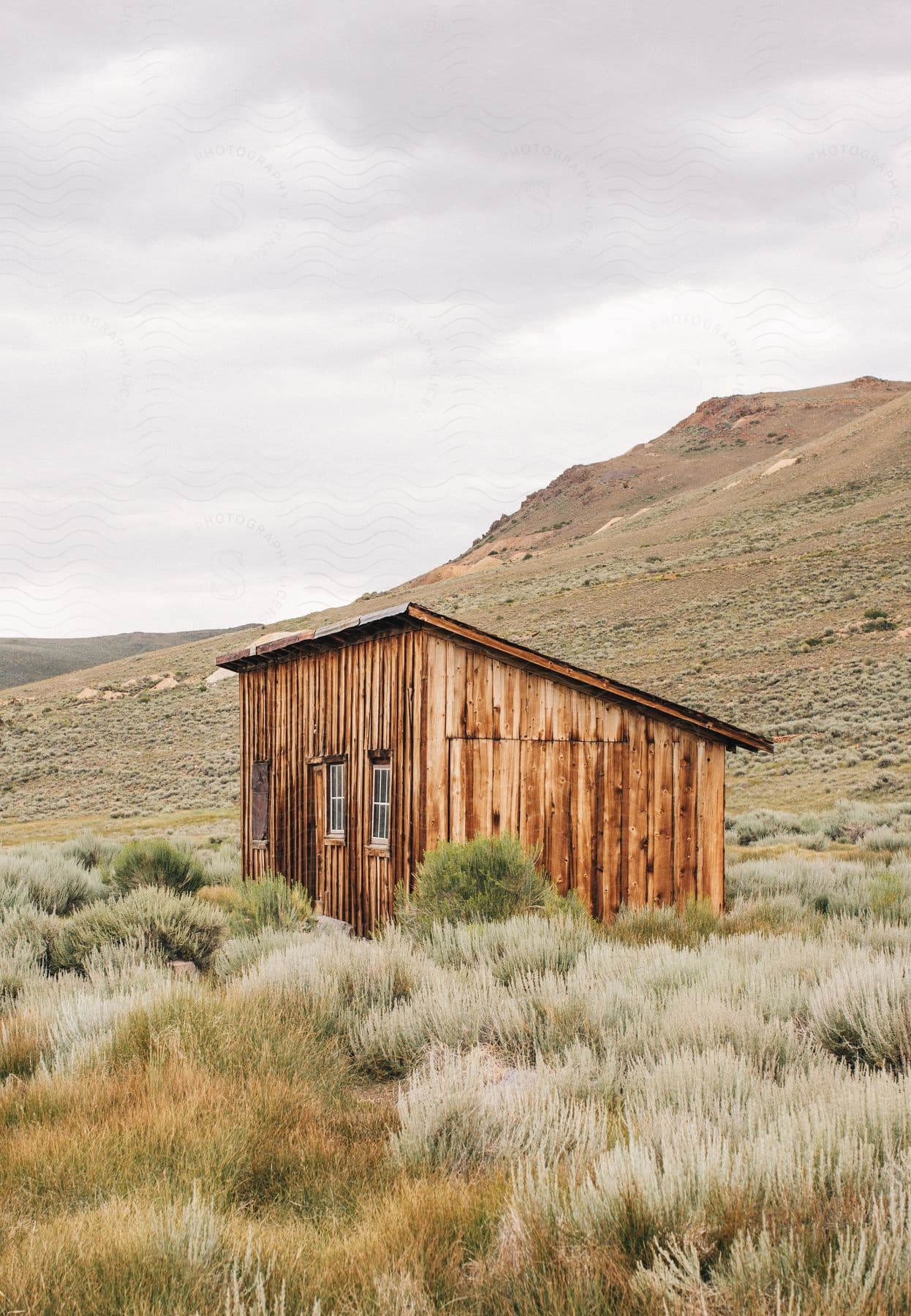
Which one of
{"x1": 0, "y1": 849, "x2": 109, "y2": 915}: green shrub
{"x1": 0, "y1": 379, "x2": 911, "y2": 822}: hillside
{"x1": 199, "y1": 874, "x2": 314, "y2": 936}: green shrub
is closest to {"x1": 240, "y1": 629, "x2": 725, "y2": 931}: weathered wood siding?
{"x1": 199, "y1": 874, "x2": 314, "y2": 936}: green shrub

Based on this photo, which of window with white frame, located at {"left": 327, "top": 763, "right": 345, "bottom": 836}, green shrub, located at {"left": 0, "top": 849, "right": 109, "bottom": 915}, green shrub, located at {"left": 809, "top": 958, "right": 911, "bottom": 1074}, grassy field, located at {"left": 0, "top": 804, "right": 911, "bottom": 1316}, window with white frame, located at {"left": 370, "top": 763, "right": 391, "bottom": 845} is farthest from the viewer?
window with white frame, located at {"left": 327, "top": 763, "right": 345, "bottom": 836}

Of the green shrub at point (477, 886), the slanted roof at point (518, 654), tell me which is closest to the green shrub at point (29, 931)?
the green shrub at point (477, 886)

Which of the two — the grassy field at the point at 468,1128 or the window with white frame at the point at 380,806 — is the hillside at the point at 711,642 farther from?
the grassy field at the point at 468,1128

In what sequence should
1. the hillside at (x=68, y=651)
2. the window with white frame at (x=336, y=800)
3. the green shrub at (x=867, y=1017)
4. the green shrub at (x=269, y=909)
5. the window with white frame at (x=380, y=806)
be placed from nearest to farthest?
the green shrub at (x=867, y=1017) < the green shrub at (x=269, y=909) < the window with white frame at (x=380, y=806) < the window with white frame at (x=336, y=800) < the hillside at (x=68, y=651)

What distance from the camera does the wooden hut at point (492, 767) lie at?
11.5 meters

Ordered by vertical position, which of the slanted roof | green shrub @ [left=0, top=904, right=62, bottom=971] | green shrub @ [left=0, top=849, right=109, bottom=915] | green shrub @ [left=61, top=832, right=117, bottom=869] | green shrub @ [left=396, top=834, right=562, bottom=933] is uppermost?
the slanted roof

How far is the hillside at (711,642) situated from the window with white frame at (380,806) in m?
14.6

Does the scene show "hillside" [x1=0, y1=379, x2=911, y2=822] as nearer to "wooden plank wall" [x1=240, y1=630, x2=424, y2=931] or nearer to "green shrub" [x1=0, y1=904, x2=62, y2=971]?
"wooden plank wall" [x1=240, y1=630, x2=424, y2=931]

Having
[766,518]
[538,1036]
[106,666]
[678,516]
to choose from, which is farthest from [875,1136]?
[106,666]

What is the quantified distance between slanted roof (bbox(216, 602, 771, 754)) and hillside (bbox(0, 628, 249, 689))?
12012 centimetres

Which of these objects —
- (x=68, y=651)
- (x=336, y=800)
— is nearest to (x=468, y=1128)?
(x=336, y=800)

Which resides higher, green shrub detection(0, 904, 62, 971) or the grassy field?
the grassy field

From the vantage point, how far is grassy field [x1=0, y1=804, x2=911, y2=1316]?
9.64 feet

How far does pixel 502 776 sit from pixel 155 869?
511 centimetres
